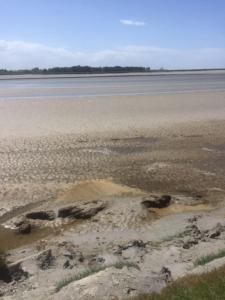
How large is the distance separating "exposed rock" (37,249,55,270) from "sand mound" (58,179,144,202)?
4.18 m

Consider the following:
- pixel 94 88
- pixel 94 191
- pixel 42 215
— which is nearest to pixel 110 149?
pixel 94 191

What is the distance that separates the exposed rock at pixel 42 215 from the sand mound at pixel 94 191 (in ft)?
3.77

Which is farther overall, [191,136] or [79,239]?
[191,136]

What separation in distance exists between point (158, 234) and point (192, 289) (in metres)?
4.75

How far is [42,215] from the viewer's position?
12.4 m

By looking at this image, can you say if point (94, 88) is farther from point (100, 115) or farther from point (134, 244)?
point (134, 244)

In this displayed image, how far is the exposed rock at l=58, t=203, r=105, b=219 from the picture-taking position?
12227 millimetres

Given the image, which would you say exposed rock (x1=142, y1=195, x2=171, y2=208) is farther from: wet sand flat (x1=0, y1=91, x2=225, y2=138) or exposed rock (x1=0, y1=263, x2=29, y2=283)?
wet sand flat (x1=0, y1=91, x2=225, y2=138)

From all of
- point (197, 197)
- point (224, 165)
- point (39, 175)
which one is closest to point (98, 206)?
point (197, 197)

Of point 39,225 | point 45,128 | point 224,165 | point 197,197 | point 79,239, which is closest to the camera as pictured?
point 79,239

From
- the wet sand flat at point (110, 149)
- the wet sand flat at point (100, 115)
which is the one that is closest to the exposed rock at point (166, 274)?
the wet sand flat at point (110, 149)

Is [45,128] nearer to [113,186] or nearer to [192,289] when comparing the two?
[113,186]

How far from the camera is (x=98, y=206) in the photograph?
12547mm

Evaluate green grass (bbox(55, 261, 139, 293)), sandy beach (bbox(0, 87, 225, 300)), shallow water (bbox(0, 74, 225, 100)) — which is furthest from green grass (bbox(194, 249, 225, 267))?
shallow water (bbox(0, 74, 225, 100))
